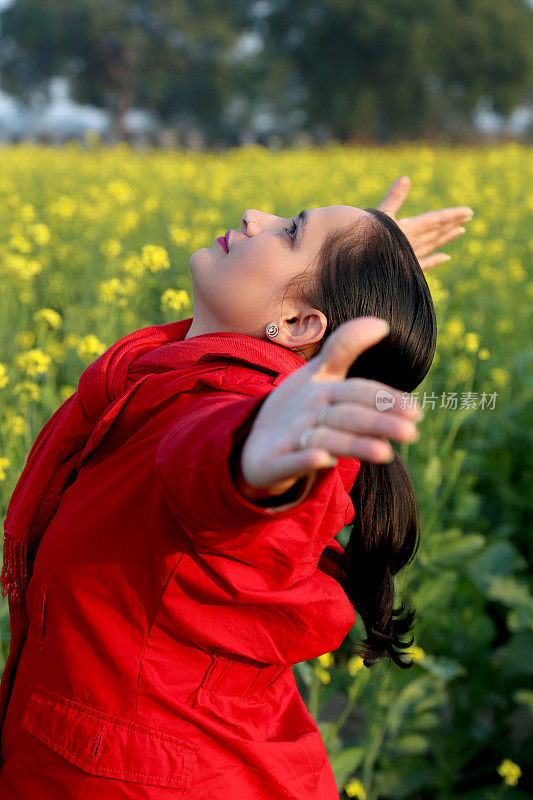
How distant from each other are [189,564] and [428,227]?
0.87m

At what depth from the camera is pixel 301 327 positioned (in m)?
→ 1.09

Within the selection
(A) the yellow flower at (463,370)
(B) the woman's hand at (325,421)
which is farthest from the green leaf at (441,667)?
(B) the woman's hand at (325,421)

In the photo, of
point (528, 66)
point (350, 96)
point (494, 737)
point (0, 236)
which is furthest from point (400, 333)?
point (528, 66)

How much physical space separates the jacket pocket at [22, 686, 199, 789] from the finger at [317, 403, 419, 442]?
51cm

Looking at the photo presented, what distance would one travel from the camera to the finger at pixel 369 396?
0.68m

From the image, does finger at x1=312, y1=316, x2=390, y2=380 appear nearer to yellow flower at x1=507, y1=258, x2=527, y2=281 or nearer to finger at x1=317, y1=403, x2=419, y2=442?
finger at x1=317, y1=403, x2=419, y2=442

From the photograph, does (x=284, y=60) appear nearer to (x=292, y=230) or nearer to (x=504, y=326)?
(x=504, y=326)

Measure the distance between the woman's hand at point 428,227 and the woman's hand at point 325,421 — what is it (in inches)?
33.5

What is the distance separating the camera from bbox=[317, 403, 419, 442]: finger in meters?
0.64

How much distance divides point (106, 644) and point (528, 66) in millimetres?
35518

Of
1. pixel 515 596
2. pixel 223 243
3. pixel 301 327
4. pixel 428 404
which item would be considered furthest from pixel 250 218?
pixel 515 596

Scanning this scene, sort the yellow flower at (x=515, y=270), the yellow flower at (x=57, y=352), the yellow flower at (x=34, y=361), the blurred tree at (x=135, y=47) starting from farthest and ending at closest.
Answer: the blurred tree at (x=135, y=47) < the yellow flower at (x=515, y=270) < the yellow flower at (x=57, y=352) < the yellow flower at (x=34, y=361)

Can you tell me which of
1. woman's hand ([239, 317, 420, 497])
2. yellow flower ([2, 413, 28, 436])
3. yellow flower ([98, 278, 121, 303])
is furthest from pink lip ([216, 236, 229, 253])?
yellow flower ([98, 278, 121, 303])

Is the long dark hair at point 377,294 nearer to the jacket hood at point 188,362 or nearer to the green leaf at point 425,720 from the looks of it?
the jacket hood at point 188,362
